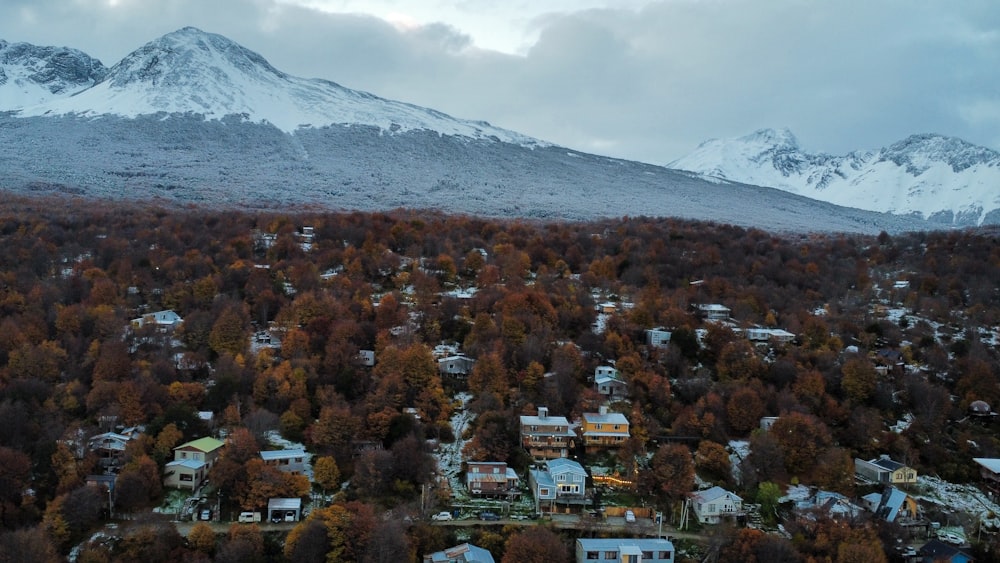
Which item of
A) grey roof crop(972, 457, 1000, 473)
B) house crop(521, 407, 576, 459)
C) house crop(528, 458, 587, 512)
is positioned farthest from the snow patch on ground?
grey roof crop(972, 457, 1000, 473)

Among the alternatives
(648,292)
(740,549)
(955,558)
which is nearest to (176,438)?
(740,549)

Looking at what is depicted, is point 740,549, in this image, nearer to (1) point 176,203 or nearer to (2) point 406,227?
(2) point 406,227

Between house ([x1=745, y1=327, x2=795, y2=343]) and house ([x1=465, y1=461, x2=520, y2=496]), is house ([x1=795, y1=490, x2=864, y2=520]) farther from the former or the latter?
house ([x1=745, y1=327, x2=795, y2=343])

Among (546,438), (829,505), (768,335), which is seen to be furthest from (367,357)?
(768,335)

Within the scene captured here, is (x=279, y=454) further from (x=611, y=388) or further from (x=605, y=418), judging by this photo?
(x=611, y=388)

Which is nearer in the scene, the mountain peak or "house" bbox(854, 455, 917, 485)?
"house" bbox(854, 455, 917, 485)

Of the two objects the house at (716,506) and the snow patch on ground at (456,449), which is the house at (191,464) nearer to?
the snow patch on ground at (456,449)
